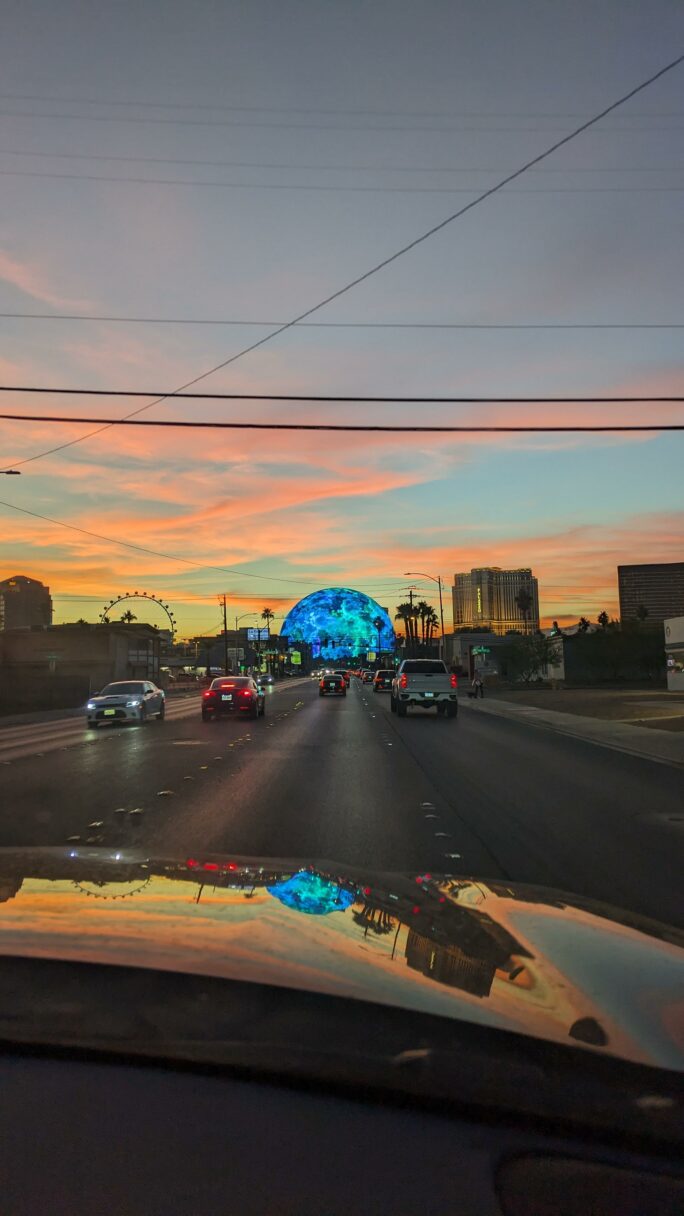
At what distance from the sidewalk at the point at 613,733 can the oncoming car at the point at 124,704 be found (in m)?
13.0

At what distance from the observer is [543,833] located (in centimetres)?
982

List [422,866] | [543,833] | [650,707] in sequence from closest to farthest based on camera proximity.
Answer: [422,866], [543,833], [650,707]

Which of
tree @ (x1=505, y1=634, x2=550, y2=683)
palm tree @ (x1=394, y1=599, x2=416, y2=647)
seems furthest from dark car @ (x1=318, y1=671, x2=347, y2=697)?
palm tree @ (x1=394, y1=599, x2=416, y2=647)

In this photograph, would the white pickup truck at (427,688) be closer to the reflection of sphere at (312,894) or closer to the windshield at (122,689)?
the windshield at (122,689)

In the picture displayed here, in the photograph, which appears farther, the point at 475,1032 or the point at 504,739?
the point at 504,739

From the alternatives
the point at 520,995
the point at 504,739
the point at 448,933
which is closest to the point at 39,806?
the point at 448,933

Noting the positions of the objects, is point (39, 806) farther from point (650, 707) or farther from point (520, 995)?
point (650, 707)

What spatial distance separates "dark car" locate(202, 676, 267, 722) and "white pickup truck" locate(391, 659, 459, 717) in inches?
221

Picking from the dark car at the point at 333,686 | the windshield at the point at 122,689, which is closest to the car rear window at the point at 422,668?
the windshield at the point at 122,689

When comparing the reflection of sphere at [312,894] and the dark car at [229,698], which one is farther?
the dark car at [229,698]

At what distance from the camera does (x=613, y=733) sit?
24.4m

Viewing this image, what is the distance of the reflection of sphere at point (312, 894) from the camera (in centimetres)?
380

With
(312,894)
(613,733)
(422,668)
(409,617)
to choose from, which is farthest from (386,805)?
(409,617)

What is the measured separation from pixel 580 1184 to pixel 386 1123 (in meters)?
0.43
